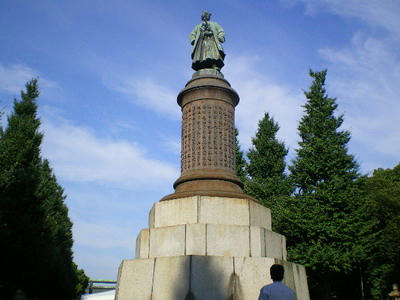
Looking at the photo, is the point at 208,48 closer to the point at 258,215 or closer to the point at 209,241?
the point at 258,215

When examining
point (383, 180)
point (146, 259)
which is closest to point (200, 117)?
point (146, 259)

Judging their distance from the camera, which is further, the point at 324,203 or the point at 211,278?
the point at 324,203

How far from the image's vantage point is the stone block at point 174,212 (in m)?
7.20

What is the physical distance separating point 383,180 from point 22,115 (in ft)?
80.5

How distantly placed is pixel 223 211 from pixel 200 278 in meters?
1.52

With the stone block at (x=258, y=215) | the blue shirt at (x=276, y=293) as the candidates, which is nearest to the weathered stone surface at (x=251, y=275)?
the stone block at (x=258, y=215)

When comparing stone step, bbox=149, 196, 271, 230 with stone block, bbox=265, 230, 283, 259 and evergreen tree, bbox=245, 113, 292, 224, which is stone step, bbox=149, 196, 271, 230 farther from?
evergreen tree, bbox=245, 113, 292, 224

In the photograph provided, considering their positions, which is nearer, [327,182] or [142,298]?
[142,298]

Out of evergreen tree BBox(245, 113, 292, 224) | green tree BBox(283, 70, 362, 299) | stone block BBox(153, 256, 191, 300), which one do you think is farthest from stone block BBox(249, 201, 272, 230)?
evergreen tree BBox(245, 113, 292, 224)

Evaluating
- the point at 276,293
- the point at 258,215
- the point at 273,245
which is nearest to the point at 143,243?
the point at 258,215

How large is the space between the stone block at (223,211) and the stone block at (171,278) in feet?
3.33

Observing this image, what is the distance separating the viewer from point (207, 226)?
6.81 meters

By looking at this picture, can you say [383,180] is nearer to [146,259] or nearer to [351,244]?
[351,244]

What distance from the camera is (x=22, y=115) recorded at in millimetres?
22312
